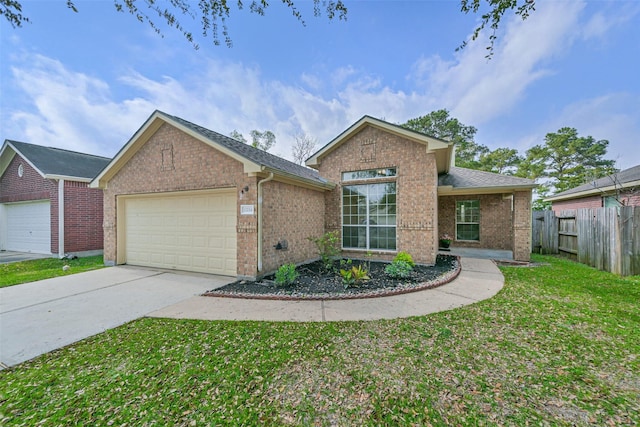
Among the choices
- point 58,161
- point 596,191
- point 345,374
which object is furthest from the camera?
point 596,191

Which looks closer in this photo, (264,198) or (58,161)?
(264,198)

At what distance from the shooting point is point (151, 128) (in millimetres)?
7645

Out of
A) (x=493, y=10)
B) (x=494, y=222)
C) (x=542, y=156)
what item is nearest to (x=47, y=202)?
(x=493, y=10)

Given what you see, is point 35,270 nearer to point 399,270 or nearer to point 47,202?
point 47,202

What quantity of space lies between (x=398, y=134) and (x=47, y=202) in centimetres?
1589

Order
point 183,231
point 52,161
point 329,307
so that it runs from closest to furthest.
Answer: point 329,307
point 183,231
point 52,161

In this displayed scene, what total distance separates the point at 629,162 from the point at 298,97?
2013 cm

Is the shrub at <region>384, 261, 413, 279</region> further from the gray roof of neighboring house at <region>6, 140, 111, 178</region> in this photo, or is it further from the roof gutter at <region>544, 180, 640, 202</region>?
the gray roof of neighboring house at <region>6, 140, 111, 178</region>

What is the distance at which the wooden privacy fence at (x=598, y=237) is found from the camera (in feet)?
21.6

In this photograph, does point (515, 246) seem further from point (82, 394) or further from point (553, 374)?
point (82, 394)

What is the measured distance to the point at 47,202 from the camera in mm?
11000

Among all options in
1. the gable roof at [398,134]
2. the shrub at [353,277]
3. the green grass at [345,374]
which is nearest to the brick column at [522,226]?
the gable roof at [398,134]

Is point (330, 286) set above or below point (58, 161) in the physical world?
below

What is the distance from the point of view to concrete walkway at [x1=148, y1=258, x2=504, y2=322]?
4.18m
